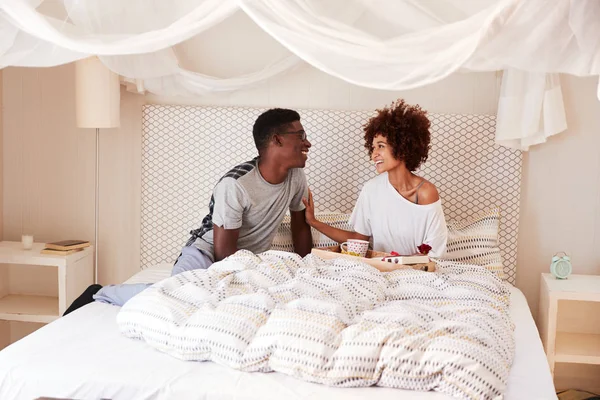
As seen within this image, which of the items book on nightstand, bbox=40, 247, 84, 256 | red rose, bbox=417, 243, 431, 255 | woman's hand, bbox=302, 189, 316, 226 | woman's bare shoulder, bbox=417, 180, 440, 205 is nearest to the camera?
red rose, bbox=417, 243, 431, 255

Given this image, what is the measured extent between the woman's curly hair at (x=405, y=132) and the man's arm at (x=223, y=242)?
2.77ft

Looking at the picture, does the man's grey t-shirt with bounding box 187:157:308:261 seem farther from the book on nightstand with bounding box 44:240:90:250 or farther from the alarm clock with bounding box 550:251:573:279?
the alarm clock with bounding box 550:251:573:279

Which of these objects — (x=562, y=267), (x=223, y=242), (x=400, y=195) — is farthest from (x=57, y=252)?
(x=562, y=267)

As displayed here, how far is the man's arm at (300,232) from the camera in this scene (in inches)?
140

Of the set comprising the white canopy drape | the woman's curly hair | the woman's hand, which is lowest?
the woman's hand

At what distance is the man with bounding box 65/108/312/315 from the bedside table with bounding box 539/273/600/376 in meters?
1.18

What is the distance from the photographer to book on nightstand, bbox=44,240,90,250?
146 inches

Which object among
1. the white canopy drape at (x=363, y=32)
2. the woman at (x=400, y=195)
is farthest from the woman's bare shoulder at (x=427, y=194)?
the white canopy drape at (x=363, y=32)

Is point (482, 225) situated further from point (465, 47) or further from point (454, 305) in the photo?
point (465, 47)

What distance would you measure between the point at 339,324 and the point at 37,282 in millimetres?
2517

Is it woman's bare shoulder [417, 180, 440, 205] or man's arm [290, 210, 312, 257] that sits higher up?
woman's bare shoulder [417, 180, 440, 205]

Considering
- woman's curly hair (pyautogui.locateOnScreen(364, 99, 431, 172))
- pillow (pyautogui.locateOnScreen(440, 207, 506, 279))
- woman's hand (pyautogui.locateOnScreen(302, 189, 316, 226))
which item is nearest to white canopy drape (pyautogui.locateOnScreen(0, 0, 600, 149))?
woman's curly hair (pyautogui.locateOnScreen(364, 99, 431, 172))

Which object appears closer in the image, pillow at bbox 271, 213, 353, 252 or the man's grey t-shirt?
the man's grey t-shirt

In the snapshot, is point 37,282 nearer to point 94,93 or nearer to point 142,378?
point 94,93
